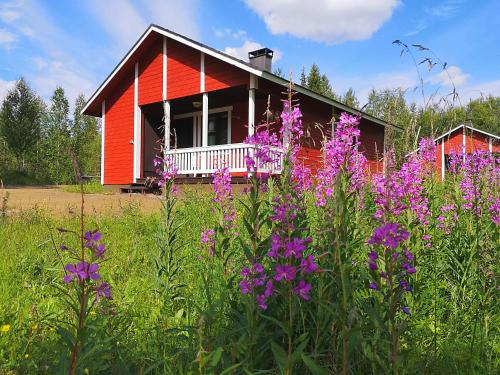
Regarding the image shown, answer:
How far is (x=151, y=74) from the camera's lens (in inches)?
673

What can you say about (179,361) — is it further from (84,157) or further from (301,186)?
(84,157)

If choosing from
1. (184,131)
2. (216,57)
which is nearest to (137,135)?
(184,131)

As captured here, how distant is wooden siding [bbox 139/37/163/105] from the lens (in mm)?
16750

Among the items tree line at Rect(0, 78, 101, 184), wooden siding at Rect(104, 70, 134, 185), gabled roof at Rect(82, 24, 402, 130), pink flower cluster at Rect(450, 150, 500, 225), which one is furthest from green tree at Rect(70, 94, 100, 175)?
pink flower cluster at Rect(450, 150, 500, 225)

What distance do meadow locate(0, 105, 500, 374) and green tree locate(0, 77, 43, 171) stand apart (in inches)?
1574

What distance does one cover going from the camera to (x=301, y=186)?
3260 millimetres

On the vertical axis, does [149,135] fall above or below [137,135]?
above

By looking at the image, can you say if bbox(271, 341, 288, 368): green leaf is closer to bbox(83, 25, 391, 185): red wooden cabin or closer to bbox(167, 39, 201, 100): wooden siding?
bbox(83, 25, 391, 185): red wooden cabin

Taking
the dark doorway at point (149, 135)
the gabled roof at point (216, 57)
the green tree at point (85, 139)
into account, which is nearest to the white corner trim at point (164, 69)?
the gabled roof at point (216, 57)

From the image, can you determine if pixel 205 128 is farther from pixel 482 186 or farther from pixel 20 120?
pixel 20 120

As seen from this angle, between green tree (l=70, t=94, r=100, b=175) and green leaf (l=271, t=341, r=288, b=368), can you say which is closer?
green leaf (l=271, t=341, r=288, b=368)

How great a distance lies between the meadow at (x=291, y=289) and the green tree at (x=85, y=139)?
5316 cm

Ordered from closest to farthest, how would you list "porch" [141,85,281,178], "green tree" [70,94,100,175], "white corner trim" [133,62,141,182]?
"porch" [141,85,281,178] → "white corner trim" [133,62,141,182] → "green tree" [70,94,100,175]

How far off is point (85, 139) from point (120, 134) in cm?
4360
